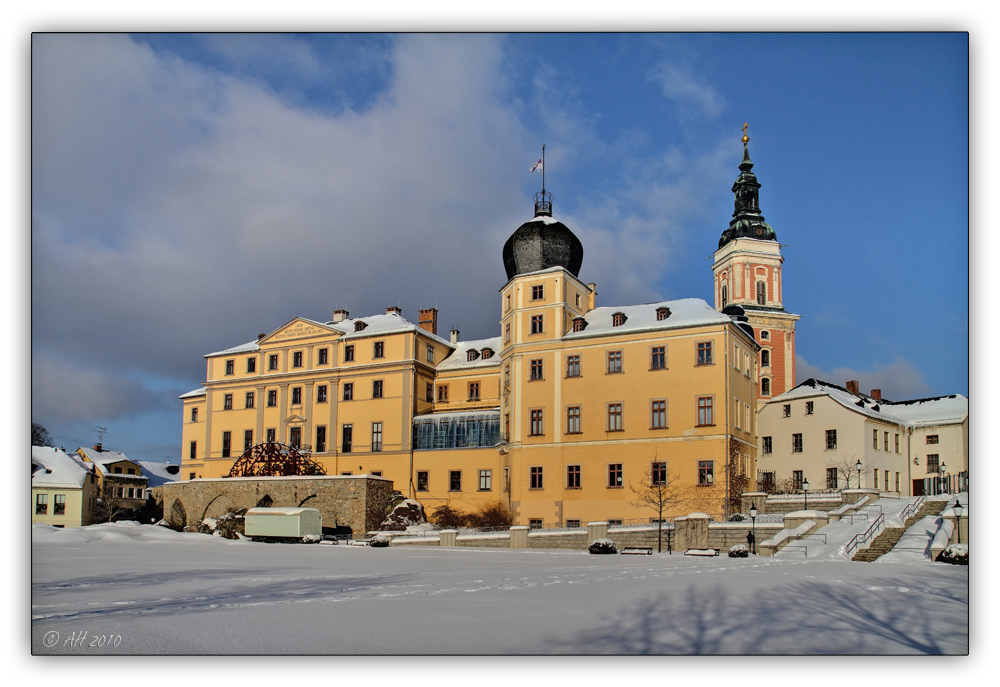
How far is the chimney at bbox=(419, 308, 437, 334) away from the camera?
51.6 meters

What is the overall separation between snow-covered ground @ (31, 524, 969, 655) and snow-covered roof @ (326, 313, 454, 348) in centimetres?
2734

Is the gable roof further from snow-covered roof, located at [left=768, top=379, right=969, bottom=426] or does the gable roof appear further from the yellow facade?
snow-covered roof, located at [left=768, top=379, right=969, bottom=426]

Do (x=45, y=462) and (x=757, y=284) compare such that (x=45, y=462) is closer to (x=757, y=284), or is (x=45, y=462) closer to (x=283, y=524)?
(x=283, y=524)

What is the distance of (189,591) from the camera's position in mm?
13414

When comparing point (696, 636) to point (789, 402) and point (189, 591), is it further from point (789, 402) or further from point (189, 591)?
point (789, 402)

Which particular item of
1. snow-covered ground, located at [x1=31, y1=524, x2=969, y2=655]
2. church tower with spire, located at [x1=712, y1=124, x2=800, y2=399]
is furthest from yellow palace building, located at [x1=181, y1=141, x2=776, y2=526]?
church tower with spire, located at [x1=712, y1=124, x2=800, y2=399]

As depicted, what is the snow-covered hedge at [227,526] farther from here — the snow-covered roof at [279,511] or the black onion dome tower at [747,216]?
the black onion dome tower at [747,216]

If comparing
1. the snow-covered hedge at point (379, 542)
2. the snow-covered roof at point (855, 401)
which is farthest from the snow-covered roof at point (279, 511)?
the snow-covered roof at point (855, 401)

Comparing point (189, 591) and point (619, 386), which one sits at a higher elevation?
point (619, 386)

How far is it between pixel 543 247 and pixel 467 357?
30.4ft

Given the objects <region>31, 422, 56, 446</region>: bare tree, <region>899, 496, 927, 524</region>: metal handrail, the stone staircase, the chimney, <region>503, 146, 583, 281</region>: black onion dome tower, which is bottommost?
the stone staircase

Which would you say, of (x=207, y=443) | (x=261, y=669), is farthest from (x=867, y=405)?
(x=261, y=669)

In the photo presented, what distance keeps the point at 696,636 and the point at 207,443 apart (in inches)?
1704
